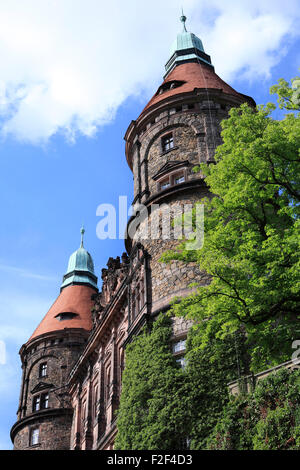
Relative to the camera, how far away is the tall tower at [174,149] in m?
20.7

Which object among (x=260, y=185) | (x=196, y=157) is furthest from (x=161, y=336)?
(x=196, y=157)

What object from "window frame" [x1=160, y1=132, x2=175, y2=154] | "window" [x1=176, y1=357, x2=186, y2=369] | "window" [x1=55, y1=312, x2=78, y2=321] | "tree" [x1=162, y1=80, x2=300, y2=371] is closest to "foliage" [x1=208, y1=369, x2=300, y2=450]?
"tree" [x1=162, y1=80, x2=300, y2=371]

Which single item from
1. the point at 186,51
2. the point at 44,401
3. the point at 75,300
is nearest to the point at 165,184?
the point at 186,51

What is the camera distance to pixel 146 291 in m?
21.0

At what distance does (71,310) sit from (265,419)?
1134 inches

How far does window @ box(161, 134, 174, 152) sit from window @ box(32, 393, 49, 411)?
1925 centimetres

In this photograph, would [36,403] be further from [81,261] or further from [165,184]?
[165,184]

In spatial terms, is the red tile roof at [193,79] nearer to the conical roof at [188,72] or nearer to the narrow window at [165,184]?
the conical roof at [188,72]

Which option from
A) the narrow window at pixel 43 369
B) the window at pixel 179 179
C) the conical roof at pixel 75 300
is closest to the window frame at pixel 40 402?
the narrow window at pixel 43 369

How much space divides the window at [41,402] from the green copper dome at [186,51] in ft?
64.7

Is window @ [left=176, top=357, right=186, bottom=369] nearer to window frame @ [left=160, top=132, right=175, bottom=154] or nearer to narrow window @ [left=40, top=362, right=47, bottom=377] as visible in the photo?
window frame @ [left=160, top=132, right=175, bottom=154]

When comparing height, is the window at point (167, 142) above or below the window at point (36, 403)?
above

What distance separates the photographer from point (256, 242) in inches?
628

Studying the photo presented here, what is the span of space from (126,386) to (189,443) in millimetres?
3690
